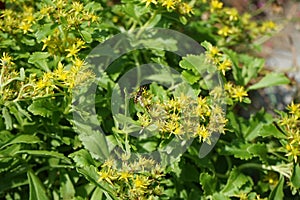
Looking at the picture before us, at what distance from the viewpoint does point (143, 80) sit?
1.84 m

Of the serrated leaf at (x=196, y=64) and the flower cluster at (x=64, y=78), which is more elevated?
the flower cluster at (x=64, y=78)

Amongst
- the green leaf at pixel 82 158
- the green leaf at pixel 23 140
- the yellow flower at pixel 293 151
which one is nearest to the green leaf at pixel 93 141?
the green leaf at pixel 82 158

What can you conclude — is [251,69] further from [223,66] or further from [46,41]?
[46,41]

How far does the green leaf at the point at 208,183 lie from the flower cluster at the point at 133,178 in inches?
10.3

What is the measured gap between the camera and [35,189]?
1.57 metres

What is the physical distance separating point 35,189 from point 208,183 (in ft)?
1.99

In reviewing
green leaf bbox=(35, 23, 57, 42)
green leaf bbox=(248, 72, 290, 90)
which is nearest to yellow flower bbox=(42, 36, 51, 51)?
green leaf bbox=(35, 23, 57, 42)

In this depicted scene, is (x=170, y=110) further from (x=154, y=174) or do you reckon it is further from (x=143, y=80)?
(x=143, y=80)

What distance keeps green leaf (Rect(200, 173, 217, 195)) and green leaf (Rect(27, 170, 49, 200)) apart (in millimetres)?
548

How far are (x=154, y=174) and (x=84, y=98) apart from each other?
34cm

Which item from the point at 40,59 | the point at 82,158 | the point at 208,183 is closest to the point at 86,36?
the point at 40,59

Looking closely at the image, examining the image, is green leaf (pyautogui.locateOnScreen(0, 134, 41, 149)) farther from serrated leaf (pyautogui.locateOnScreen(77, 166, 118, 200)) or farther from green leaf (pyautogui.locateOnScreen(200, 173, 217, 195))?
green leaf (pyautogui.locateOnScreen(200, 173, 217, 195))

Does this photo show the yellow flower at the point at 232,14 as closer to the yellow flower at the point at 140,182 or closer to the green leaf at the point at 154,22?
the green leaf at the point at 154,22

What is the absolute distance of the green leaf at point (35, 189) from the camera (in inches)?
61.3
